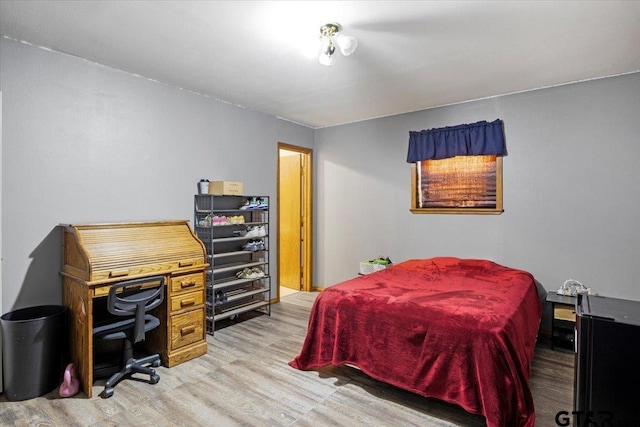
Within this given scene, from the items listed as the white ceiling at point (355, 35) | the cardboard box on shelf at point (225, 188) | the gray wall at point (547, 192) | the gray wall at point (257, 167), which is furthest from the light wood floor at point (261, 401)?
the white ceiling at point (355, 35)

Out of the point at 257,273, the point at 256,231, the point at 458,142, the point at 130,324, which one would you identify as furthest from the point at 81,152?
the point at 458,142

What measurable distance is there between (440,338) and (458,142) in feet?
8.69

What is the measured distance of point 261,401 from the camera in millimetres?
2426

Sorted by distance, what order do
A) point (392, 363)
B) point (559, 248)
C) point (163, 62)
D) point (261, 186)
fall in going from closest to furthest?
point (392, 363), point (163, 62), point (559, 248), point (261, 186)

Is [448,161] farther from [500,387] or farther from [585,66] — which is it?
[500,387]

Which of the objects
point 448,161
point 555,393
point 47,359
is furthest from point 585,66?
point 47,359

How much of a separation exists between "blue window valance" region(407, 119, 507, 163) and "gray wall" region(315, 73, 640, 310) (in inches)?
4.7

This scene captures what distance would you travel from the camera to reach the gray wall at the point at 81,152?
260 cm

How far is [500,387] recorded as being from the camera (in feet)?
6.65

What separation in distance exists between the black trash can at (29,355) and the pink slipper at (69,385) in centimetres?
13

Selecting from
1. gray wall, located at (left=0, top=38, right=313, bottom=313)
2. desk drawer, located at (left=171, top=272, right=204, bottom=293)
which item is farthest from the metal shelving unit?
desk drawer, located at (left=171, top=272, right=204, bottom=293)

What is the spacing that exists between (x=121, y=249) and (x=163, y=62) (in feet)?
5.46

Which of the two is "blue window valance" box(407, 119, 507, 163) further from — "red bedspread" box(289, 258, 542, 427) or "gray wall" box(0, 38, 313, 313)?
"gray wall" box(0, 38, 313, 313)

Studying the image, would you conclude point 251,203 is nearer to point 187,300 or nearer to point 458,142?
point 187,300
